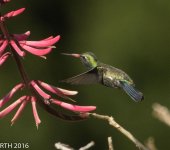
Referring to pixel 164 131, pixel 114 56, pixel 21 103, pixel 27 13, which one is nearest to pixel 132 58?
pixel 114 56

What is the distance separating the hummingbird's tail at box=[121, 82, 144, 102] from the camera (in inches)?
114

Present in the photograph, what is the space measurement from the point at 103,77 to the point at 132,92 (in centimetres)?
16

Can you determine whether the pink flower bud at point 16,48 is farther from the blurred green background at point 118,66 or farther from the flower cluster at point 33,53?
the blurred green background at point 118,66

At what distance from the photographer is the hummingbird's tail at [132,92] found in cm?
290

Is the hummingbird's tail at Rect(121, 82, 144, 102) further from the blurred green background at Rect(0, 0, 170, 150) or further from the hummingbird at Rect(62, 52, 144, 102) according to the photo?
Answer: the blurred green background at Rect(0, 0, 170, 150)

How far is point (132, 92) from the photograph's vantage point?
304 centimetres

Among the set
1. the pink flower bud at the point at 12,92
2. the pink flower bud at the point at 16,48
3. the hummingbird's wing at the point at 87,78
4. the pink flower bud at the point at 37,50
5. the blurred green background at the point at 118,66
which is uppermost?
the pink flower bud at the point at 16,48

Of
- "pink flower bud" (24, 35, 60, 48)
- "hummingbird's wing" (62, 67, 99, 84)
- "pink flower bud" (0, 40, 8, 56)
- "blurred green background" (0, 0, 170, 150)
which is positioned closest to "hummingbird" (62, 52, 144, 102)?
"hummingbird's wing" (62, 67, 99, 84)

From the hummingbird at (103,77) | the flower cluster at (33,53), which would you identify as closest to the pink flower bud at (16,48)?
the flower cluster at (33,53)

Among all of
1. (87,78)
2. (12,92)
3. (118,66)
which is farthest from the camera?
(118,66)

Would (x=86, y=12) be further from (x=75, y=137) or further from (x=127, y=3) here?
(x=75, y=137)

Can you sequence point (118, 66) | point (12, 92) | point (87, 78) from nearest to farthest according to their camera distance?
point (12, 92) < point (87, 78) < point (118, 66)

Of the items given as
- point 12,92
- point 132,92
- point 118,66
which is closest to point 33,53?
point 12,92

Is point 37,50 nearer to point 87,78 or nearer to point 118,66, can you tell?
point 87,78
